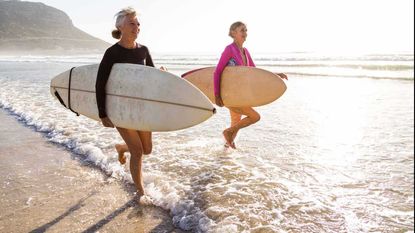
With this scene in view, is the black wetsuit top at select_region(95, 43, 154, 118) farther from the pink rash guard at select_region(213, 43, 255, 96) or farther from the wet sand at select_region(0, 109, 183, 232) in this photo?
the pink rash guard at select_region(213, 43, 255, 96)

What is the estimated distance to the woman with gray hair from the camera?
132 inches

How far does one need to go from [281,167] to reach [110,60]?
2.47 metres

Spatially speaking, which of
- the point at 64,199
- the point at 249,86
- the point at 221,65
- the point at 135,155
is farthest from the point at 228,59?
the point at 64,199

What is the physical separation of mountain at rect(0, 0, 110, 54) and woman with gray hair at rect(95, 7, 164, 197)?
4184 inches

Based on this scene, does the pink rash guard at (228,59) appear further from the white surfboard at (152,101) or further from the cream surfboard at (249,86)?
the white surfboard at (152,101)

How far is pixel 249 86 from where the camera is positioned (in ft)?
17.5

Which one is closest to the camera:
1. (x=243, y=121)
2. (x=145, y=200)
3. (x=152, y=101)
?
(x=145, y=200)

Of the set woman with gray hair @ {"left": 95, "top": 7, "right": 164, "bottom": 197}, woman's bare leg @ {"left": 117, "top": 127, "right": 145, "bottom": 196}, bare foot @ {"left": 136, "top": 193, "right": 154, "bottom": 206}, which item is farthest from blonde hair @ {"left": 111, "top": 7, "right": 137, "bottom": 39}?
bare foot @ {"left": 136, "top": 193, "right": 154, "bottom": 206}

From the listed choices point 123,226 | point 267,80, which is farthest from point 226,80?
point 123,226

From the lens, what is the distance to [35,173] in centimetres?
427

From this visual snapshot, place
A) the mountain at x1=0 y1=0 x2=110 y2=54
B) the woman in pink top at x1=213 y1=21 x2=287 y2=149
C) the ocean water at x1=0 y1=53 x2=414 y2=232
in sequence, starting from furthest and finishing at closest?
the mountain at x1=0 y1=0 x2=110 y2=54, the woman in pink top at x1=213 y1=21 x2=287 y2=149, the ocean water at x1=0 y1=53 x2=414 y2=232

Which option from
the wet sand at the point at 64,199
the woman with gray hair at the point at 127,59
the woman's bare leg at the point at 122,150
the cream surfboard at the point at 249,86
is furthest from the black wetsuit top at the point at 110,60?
the cream surfboard at the point at 249,86

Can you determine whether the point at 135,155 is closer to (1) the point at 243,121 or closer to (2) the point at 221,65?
(1) the point at 243,121

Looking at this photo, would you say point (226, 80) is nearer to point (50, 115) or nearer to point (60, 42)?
point (50, 115)
